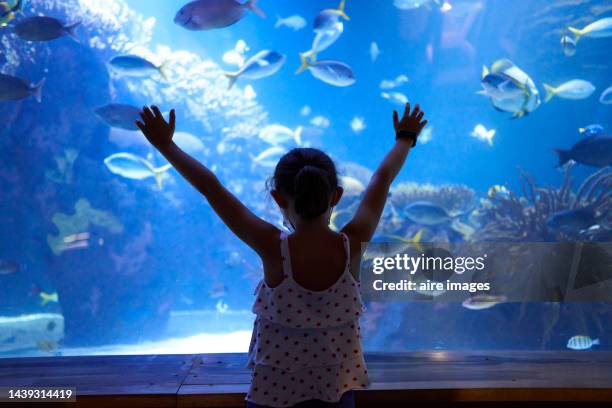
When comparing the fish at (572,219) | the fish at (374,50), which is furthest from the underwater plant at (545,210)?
the fish at (374,50)

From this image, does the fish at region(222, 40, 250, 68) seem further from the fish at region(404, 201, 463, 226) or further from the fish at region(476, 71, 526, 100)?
the fish at region(476, 71, 526, 100)

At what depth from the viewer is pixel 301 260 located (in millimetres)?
1142

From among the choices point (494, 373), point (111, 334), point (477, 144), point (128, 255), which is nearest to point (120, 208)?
point (128, 255)

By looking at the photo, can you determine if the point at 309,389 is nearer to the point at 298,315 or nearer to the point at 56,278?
the point at 298,315

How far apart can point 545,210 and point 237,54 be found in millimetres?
9210

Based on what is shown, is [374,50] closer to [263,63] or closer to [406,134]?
[263,63]

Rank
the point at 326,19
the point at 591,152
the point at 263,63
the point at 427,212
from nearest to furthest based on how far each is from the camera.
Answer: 1. the point at 591,152
2. the point at 427,212
3. the point at 263,63
4. the point at 326,19

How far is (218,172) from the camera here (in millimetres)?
11781

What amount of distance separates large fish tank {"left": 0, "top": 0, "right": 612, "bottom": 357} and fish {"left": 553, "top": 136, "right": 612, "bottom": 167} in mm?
38

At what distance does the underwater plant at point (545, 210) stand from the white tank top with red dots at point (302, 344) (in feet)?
18.4

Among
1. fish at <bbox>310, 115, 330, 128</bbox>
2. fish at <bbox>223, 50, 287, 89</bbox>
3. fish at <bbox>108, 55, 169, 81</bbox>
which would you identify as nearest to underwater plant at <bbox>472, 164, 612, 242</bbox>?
fish at <bbox>223, 50, 287, 89</bbox>

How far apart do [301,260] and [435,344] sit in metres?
5.94

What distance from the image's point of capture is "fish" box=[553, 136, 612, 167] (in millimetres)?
5102

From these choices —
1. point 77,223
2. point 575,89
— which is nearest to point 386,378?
point 575,89
